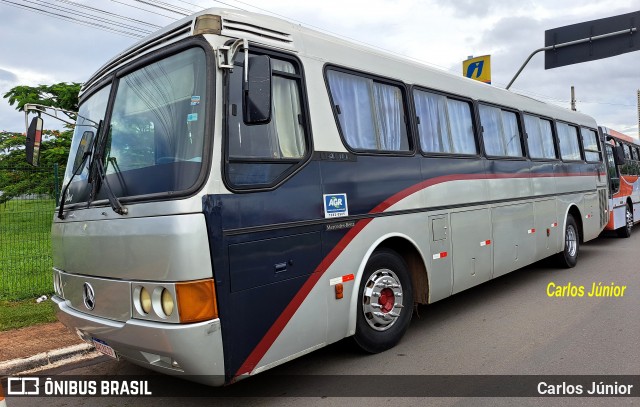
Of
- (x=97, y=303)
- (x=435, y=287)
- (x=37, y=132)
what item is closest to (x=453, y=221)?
(x=435, y=287)

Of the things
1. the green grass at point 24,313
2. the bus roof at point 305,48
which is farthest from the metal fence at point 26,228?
the bus roof at point 305,48

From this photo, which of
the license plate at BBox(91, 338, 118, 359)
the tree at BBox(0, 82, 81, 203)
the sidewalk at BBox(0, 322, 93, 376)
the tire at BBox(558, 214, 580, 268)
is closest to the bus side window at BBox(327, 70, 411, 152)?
the license plate at BBox(91, 338, 118, 359)

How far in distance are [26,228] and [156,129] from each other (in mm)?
5615

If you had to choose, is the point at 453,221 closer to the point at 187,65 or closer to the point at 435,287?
the point at 435,287

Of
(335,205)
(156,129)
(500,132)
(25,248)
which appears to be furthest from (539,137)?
(25,248)

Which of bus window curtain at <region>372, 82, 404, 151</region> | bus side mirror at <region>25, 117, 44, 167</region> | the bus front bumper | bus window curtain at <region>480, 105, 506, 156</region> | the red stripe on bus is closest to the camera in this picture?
the bus front bumper

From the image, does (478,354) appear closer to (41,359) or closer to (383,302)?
(383,302)

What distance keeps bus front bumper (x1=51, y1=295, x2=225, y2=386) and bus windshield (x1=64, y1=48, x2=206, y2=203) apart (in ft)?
3.02

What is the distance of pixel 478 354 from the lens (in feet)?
15.3

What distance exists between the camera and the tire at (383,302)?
451 cm

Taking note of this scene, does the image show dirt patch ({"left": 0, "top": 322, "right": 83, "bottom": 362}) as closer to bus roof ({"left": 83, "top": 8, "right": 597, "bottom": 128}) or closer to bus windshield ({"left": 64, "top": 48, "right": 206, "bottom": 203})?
bus windshield ({"left": 64, "top": 48, "right": 206, "bottom": 203})

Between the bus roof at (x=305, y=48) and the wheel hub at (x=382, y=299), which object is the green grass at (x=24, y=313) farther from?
the wheel hub at (x=382, y=299)

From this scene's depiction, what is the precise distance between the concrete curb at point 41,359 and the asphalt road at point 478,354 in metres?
0.19

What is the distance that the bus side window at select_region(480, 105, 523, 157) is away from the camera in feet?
21.8
